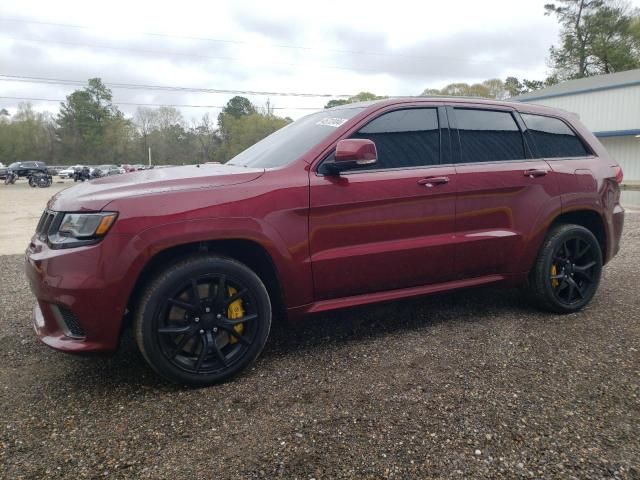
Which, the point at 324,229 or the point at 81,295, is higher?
the point at 324,229

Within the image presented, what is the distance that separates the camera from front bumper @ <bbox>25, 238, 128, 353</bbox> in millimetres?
2469

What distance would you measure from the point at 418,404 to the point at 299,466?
769 mm

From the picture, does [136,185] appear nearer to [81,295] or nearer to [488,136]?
[81,295]

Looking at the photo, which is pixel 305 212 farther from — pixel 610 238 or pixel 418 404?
pixel 610 238

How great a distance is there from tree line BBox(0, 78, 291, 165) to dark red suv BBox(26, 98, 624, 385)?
207ft

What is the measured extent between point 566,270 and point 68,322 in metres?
3.63

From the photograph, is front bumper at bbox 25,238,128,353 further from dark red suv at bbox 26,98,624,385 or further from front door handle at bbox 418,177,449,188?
front door handle at bbox 418,177,449,188

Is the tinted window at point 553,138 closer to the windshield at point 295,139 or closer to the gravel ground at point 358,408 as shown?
the gravel ground at point 358,408

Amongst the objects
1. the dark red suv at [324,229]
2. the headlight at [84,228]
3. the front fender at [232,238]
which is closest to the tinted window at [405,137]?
the dark red suv at [324,229]

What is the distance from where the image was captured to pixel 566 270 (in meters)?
3.85

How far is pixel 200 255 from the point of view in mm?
2734

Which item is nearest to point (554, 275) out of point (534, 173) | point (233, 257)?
point (534, 173)

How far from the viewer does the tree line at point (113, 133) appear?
224ft

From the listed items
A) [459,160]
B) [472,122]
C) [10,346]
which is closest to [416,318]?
[459,160]
